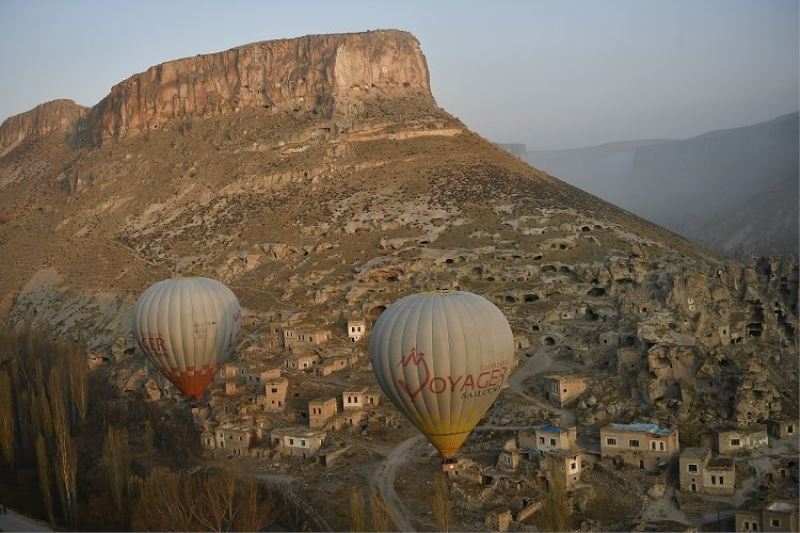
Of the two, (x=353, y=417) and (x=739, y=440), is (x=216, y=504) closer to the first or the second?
(x=353, y=417)

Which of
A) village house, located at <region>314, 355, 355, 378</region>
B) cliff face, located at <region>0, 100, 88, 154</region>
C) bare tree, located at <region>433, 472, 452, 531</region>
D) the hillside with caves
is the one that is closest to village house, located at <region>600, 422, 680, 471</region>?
the hillside with caves

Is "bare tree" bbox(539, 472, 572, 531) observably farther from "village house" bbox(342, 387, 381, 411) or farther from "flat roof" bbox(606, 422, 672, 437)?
"village house" bbox(342, 387, 381, 411)

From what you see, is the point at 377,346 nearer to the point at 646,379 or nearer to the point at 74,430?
the point at 646,379

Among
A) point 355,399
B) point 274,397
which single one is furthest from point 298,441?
point 274,397

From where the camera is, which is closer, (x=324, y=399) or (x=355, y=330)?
(x=324, y=399)

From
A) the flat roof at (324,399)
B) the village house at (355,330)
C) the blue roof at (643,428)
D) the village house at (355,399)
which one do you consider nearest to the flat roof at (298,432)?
the flat roof at (324,399)

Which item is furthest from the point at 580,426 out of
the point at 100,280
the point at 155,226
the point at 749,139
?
the point at 749,139
